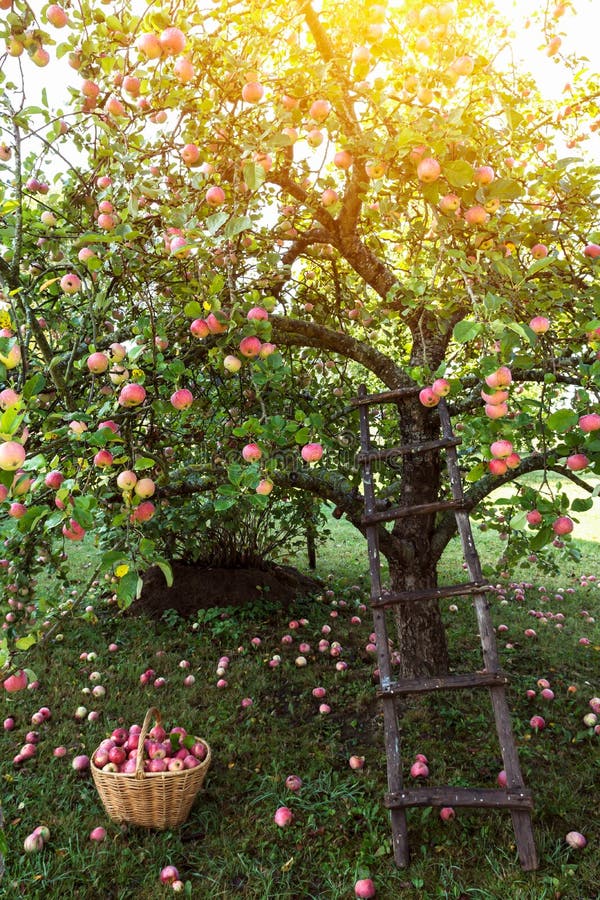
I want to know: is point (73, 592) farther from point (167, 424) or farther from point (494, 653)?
point (494, 653)

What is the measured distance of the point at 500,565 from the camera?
4258 mm

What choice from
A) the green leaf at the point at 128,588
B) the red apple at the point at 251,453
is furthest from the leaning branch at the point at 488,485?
the green leaf at the point at 128,588

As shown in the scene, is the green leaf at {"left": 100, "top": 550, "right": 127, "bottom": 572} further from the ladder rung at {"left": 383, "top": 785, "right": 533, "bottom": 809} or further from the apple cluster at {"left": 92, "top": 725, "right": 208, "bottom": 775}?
the ladder rung at {"left": 383, "top": 785, "right": 533, "bottom": 809}

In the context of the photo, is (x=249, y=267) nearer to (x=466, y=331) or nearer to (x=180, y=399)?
(x=180, y=399)

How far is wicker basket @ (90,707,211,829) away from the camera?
8.62ft

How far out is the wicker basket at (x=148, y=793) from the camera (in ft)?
8.62

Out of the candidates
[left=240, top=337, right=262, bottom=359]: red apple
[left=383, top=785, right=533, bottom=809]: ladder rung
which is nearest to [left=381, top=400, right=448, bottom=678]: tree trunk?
[left=383, top=785, right=533, bottom=809]: ladder rung

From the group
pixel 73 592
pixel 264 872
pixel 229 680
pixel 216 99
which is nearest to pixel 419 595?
pixel 264 872

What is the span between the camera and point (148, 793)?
8.64ft

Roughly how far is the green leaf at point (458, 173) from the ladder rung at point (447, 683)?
80.3 inches

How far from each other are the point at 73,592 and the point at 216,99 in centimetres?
515

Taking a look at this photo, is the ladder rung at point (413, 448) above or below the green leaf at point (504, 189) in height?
below

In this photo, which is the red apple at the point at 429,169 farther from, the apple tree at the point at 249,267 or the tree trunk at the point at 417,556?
the tree trunk at the point at 417,556

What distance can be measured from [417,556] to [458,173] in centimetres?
251
